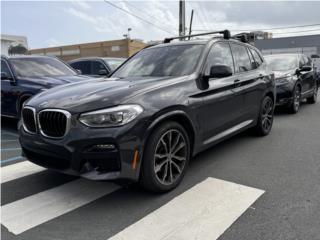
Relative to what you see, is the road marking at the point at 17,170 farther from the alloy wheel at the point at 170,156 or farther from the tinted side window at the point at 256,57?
the tinted side window at the point at 256,57

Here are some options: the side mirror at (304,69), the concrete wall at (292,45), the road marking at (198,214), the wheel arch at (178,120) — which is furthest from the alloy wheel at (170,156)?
the concrete wall at (292,45)

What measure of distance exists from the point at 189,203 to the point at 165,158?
0.56 m

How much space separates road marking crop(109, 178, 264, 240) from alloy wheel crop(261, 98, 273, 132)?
2.59 m

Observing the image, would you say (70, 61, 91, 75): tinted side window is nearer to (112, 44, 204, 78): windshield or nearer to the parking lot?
(112, 44, 204, 78): windshield

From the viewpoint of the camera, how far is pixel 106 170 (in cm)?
Result: 332

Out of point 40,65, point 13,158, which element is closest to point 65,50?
point 40,65

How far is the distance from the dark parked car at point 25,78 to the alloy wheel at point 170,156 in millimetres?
3794

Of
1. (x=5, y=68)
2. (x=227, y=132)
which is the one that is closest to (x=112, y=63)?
(x=5, y=68)

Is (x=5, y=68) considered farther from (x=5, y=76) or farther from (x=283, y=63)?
(x=283, y=63)

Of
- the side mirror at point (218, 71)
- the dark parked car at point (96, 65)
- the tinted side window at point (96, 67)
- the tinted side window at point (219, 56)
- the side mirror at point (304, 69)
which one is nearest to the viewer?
the side mirror at point (218, 71)

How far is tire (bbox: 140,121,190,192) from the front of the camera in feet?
11.5

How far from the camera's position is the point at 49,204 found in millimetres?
3656

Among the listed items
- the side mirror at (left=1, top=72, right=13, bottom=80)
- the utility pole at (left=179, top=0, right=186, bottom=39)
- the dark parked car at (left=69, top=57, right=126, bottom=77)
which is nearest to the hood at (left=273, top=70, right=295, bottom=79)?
the dark parked car at (left=69, top=57, right=126, bottom=77)

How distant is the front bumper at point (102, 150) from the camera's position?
326cm
